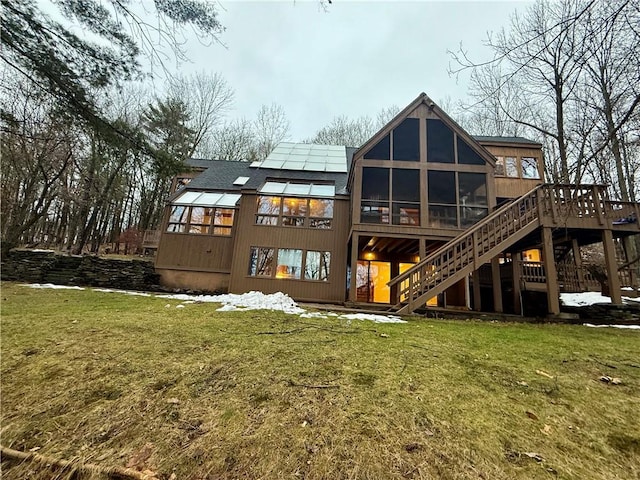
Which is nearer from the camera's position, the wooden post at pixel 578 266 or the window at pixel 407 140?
the wooden post at pixel 578 266

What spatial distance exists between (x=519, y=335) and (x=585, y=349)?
38.5 inches

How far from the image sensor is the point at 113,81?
4.44 meters

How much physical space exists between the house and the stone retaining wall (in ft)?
2.39

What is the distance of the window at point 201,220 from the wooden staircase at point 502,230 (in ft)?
27.6

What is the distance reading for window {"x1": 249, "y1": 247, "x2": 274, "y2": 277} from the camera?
37.2 feet

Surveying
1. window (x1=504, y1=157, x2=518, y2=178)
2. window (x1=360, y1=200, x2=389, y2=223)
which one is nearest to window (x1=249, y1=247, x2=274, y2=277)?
window (x1=360, y1=200, x2=389, y2=223)

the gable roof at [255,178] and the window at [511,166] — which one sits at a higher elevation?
the window at [511,166]

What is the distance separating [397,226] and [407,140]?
350 centimetres

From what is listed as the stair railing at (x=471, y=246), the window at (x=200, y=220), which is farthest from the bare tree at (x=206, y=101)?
the stair railing at (x=471, y=246)

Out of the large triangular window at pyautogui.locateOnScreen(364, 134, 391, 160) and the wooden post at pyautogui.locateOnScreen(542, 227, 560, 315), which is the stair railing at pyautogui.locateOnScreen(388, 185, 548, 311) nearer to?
the wooden post at pyautogui.locateOnScreen(542, 227, 560, 315)

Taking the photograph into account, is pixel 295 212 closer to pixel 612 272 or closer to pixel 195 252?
pixel 195 252

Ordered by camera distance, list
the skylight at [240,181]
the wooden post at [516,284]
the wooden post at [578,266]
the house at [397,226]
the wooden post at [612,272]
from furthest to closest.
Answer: the skylight at [240,181] < the wooden post at [578,266] < the wooden post at [516,284] < the house at [397,226] < the wooden post at [612,272]

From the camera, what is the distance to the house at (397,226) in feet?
24.9

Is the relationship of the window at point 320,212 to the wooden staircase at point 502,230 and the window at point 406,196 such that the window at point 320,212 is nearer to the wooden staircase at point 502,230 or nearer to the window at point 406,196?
the window at point 406,196
